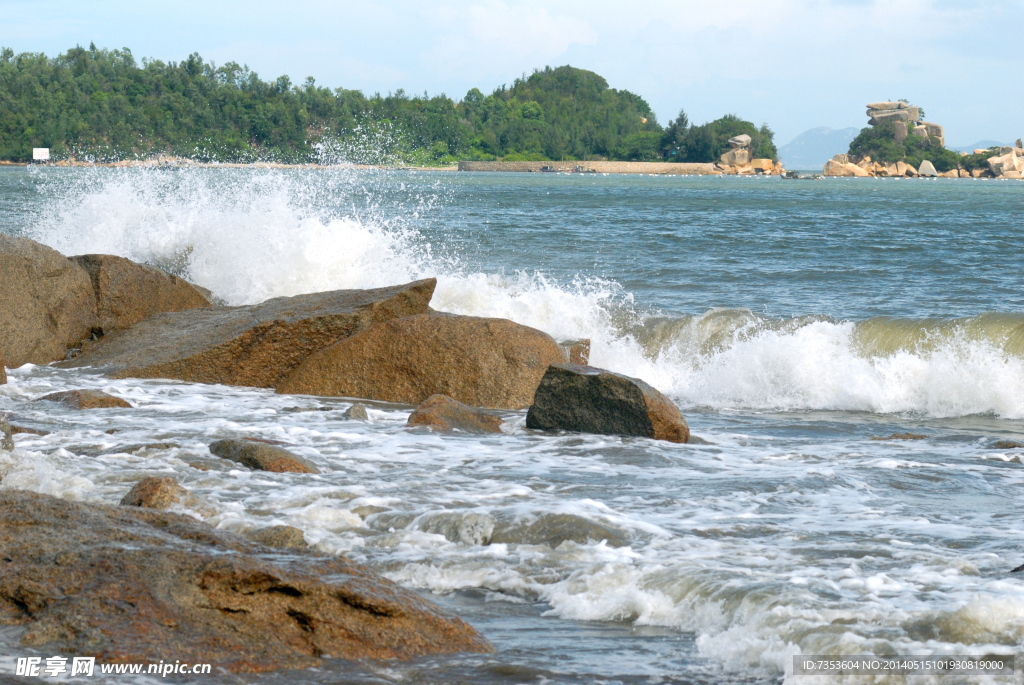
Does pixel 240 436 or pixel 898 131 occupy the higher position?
pixel 898 131

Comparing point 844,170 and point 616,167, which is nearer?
point 844,170

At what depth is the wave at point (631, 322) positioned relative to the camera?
9.02 meters

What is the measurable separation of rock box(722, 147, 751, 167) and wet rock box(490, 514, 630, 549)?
139862 millimetres

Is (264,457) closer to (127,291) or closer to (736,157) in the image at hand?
(127,291)

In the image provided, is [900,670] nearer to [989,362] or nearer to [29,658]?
[29,658]

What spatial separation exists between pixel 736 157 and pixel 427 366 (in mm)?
137616

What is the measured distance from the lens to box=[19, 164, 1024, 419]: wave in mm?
9016

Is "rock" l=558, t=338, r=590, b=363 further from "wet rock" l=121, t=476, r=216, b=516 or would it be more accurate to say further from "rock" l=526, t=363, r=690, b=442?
"wet rock" l=121, t=476, r=216, b=516

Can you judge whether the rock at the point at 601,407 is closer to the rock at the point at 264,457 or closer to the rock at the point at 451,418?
the rock at the point at 451,418

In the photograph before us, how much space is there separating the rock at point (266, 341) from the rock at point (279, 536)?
4091 millimetres

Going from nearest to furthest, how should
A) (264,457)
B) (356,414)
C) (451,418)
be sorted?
(264,457), (451,418), (356,414)

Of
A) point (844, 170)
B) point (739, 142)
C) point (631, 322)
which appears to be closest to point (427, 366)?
point (631, 322)

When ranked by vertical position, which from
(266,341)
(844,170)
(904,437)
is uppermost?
(844,170)

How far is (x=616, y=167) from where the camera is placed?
142500 mm
